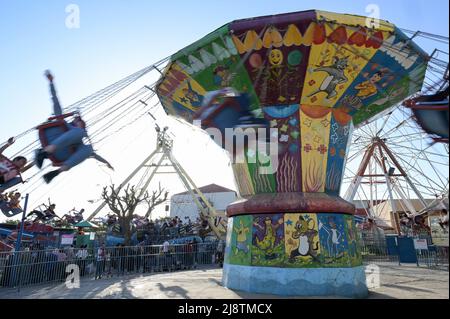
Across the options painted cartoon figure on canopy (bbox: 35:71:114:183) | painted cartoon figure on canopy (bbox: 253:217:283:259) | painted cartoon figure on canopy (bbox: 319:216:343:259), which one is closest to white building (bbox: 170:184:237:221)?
painted cartoon figure on canopy (bbox: 253:217:283:259)

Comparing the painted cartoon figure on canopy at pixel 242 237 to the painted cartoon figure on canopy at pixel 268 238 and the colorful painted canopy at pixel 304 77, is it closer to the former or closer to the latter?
the painted cartoon figure on canopy at pixel 268 238

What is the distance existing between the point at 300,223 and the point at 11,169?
6.86 m

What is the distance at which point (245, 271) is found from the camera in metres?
9.59

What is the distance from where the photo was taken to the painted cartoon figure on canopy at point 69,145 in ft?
23.4

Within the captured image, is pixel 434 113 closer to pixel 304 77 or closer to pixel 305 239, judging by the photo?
pixel 304 77

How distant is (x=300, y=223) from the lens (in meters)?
9.39

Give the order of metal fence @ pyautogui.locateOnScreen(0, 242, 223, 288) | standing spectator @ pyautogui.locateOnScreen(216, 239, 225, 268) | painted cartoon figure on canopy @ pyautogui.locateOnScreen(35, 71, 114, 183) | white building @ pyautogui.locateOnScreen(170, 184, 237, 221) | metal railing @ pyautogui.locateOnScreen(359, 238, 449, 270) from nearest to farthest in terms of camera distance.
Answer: painted cartoon figure on canopy @ pyautogui.locateOnScreen(35, 71, 114, 183), metal fence @ pyautogui.locateOnScreen(0, 242, 223, 288), metal railing @ pyautogui.locateOnScreen(359, 238, 449, 270), standing spectator @ pyautogui.locateOnScreen(216, 239, 225, 268), white building @ pyautogui.locateOnScreen(170, 184, 237, 221)

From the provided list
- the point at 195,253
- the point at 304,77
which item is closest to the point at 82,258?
the point at 195,253

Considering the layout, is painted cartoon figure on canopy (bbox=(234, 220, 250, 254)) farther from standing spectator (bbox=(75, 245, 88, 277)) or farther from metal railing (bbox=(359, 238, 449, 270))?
metal railing (bbox=(359, 238, 449, 270))

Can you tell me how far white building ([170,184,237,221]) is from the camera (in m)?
63.5

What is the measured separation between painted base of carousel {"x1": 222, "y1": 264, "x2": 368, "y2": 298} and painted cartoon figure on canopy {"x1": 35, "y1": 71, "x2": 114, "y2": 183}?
4.71 metres

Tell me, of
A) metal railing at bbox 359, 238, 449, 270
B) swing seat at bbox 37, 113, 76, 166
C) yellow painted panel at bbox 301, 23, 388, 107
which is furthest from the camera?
metal railing at bbox 359, 238, 449, 270

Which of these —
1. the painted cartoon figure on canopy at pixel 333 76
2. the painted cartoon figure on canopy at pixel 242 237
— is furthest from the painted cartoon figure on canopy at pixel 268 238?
the painted cartoon figure on canopy at pixel 333 76

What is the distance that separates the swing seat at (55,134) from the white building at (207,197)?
5540 centimetres
